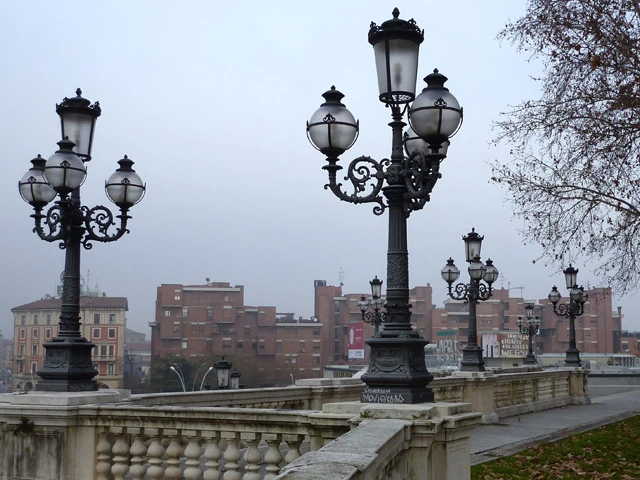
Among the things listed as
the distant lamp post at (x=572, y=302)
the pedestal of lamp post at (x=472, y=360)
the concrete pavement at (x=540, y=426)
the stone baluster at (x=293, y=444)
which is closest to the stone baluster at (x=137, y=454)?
the stone baluster at (x=293, y=444)

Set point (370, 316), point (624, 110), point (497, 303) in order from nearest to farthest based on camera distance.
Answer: point (624, 110), point (370, 316), point (497, 303)

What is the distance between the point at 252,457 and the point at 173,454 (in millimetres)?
1046

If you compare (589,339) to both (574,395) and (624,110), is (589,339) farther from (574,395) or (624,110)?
(624,110)

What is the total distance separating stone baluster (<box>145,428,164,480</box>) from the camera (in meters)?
7.73

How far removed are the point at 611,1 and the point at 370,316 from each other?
1509 centimetres

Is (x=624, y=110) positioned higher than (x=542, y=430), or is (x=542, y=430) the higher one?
(x=624, y=110)

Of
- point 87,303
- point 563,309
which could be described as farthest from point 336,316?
point 563,309

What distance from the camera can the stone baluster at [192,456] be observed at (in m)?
7.43

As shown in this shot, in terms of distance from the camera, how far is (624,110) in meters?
14.7

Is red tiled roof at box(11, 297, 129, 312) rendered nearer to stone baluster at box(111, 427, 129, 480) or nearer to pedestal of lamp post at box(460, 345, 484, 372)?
pedestal of lamp post at box(460, 345, 484, 372)

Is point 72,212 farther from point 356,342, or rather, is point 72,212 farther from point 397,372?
point 356,342

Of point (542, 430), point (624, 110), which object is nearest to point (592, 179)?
point (624, 110)

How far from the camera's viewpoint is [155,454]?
7867 millimetres

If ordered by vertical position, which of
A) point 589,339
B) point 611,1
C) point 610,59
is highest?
point 611,1
